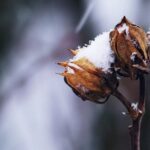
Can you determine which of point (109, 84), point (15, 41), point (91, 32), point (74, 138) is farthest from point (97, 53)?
point (15, 41)

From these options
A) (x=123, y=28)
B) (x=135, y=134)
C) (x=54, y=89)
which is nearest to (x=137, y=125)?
(x=135, y=134)

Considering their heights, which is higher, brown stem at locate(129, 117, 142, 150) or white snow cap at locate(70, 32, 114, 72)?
white snow cap at locate(70, 32, 114, 72)

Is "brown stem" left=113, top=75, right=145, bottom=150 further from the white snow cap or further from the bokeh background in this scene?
the bokeh background

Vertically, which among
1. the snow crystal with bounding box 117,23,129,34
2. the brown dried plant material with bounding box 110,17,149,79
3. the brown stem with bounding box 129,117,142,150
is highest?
the snow crystal with bounding box 117,23,129,34

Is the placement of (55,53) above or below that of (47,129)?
above

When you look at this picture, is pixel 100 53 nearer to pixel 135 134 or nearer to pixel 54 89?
pixel 135 134

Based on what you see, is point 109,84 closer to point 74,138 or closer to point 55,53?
point 74,138

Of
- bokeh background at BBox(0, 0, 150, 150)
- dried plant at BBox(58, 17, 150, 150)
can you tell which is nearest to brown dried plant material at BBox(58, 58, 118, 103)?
dried plant at BBox(58, 17, 150, 150)
